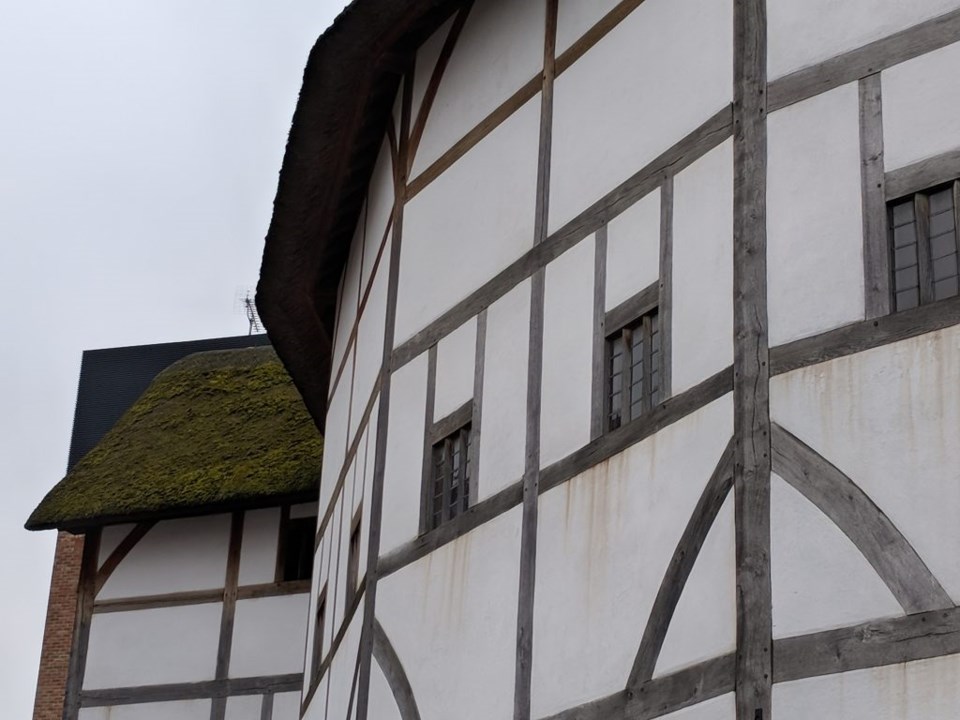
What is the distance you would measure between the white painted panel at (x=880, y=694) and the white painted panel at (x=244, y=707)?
11.7 metres

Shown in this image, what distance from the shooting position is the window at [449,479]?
11.2m

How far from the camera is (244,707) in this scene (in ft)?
61.1

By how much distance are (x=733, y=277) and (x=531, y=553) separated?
6.99 ft

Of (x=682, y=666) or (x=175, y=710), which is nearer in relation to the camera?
(x=682, y=666)

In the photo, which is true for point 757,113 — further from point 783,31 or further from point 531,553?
point 531,553

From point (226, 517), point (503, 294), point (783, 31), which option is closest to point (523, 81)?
point (503, 294)

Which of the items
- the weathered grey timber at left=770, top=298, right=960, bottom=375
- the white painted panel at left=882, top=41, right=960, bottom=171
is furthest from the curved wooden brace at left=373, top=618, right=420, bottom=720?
the white painted panel at left=882, top=41, right=960, bottom=171

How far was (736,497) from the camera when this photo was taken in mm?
8227

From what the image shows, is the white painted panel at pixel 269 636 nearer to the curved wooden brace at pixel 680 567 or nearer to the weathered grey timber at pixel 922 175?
the curved wooden brace at pixel 680 567

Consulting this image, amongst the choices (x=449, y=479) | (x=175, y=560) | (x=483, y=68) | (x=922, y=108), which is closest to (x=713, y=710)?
(x=922, y=108)

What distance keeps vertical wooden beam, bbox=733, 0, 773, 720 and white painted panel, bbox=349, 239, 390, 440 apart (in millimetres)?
4720

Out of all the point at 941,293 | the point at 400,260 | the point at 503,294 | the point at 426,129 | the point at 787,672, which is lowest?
the point at 787,672

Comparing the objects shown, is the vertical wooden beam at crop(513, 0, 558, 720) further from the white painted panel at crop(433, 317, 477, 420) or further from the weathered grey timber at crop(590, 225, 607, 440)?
the white painted panel at crop(433, 317, 477, 420)

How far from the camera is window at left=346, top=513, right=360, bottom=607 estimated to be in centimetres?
1289
